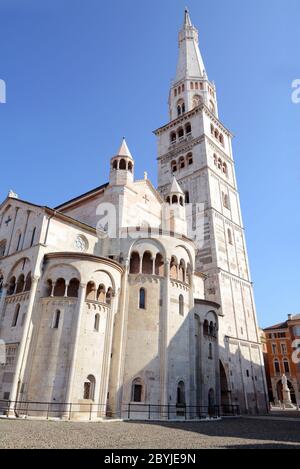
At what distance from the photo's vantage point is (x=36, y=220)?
24172 mm

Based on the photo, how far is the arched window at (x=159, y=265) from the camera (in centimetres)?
2548

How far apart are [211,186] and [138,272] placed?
19.9 m

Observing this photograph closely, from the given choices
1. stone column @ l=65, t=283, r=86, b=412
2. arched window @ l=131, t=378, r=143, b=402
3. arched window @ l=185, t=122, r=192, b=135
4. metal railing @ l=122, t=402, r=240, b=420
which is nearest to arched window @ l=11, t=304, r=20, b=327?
stone column @ l=65, t=283, r=86, b=412

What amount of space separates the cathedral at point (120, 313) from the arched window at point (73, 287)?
66mm

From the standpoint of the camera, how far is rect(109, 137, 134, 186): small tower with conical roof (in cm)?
2948

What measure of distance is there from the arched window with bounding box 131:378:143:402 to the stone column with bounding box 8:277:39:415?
7224 mm

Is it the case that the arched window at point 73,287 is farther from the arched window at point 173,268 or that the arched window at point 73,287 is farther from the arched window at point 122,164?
the arched window at point 122,164

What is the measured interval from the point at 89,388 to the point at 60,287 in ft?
21.6

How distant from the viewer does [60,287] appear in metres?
22.1

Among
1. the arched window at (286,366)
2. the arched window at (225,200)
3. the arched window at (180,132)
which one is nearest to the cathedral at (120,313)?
the arched window at (225,200)

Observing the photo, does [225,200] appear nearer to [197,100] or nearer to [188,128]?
[188,128]

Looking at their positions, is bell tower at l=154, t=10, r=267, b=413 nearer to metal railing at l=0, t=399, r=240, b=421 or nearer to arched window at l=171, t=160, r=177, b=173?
arched window at l=171, t=160, r=177, b=173

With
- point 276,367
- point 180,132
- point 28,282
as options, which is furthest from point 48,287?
point 276,367
